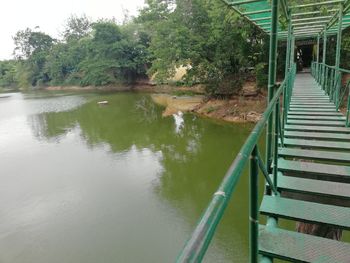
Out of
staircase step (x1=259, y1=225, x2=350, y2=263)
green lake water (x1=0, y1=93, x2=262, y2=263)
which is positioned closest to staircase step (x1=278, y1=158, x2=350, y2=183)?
staircase step (x1=259, y1=225, x2=350, y2=263)

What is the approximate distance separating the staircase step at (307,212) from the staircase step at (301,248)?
137 mm

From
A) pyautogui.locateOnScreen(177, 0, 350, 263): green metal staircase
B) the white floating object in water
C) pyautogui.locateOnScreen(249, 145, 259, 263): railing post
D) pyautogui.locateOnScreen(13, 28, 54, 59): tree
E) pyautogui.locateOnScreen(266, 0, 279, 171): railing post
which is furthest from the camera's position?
pyautogui.locateOnScreen(13, 28, 54, 59): tree

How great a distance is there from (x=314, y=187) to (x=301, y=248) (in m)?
0.66

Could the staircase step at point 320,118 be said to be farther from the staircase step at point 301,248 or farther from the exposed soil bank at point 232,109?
the exposed soil bank at point 232,109

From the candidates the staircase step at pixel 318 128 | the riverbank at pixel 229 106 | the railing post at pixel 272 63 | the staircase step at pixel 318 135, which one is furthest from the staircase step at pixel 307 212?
the riverbank at pixel 229 106

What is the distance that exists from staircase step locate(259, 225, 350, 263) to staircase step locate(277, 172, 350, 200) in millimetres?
457

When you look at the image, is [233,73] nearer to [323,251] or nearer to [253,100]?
[253,100]

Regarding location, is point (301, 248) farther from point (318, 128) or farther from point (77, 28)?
point (77, 28)

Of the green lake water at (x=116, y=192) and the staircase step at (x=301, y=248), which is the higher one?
the staircase step at (x=301, y=248)

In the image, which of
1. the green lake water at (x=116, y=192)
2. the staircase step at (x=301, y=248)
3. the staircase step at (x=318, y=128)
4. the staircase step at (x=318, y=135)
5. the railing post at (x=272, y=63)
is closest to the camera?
the staircase step at (x=301, y=248)

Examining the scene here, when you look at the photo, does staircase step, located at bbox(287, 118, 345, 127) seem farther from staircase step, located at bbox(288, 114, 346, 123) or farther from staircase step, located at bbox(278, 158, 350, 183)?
staircase step, located at bbox(278, 158, 350, 183)

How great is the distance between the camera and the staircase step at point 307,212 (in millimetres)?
1634

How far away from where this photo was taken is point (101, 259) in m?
4.09

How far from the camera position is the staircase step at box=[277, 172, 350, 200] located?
74.1 inches
